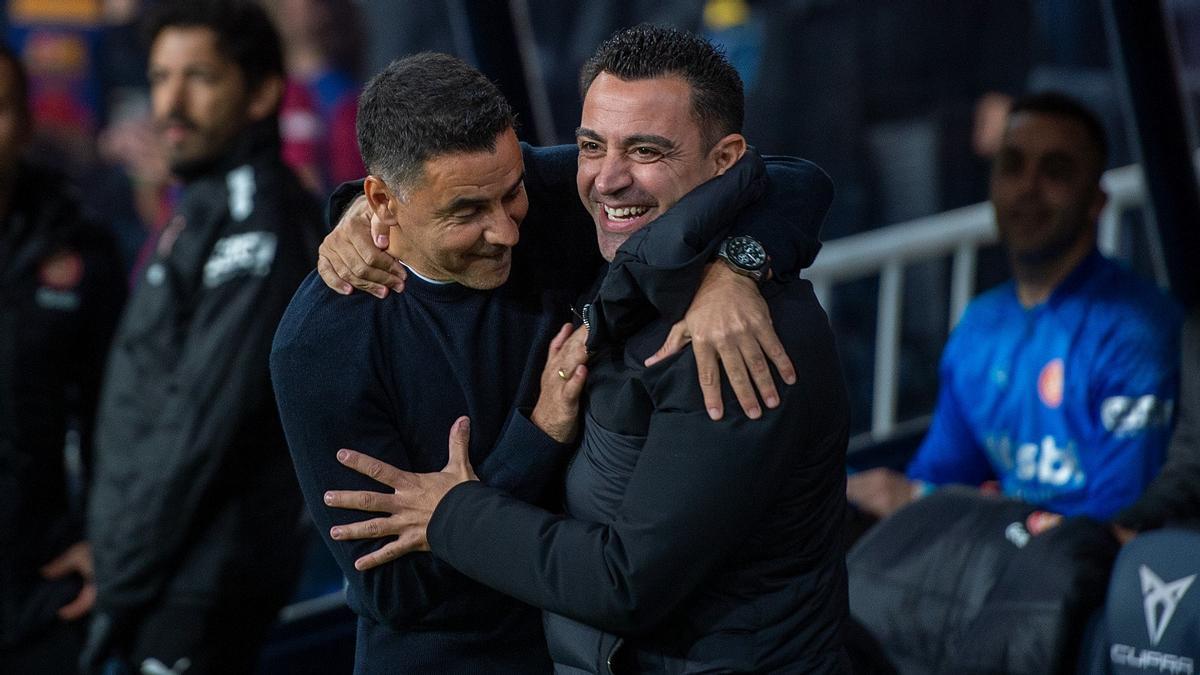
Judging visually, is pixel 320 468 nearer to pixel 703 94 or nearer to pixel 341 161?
pixel 703 94

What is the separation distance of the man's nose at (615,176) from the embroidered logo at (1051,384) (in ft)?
5.12

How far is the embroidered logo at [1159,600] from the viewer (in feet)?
7.63

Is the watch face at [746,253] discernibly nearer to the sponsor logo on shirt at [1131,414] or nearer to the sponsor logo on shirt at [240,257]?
the sponsor logo on shirt at [240,257]

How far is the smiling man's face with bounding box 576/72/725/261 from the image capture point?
187cm

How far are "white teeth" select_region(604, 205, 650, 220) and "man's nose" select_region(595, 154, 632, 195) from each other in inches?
1.2

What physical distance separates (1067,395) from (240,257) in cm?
170

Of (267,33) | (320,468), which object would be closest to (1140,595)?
(320,468)

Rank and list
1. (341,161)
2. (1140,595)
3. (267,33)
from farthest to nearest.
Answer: (341,161) → (267,33) → (1140,595)

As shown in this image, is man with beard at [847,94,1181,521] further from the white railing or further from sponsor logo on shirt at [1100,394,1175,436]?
the white railing

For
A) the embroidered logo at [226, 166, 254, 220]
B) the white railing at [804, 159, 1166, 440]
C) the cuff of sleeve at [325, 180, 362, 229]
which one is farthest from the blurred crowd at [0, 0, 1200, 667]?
the cuff of sleeve at [325, 180, 362, 229]

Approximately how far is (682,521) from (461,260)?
0.47 metres

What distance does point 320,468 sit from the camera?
1.88m

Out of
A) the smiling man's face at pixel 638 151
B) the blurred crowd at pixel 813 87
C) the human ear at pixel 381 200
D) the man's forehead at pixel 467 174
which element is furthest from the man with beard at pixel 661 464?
the blurred crowd at pixel 813 87

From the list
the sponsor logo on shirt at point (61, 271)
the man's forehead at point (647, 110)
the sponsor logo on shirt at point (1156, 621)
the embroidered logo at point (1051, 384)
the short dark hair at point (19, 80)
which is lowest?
the sponsor logo on shirt at point (1156, 621)
